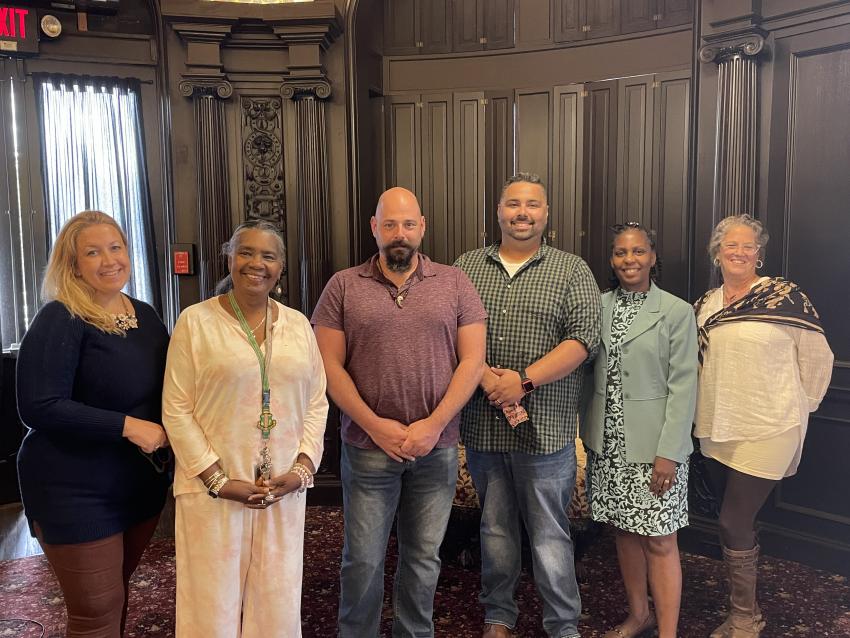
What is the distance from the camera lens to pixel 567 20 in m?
4.12

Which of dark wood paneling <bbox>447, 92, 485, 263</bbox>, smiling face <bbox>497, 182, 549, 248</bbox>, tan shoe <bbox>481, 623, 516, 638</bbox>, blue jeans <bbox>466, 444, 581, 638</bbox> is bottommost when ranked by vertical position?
tan shoe <bbox>481, 623, 516, 638</bbox>

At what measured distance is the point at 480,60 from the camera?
4340 millimetres

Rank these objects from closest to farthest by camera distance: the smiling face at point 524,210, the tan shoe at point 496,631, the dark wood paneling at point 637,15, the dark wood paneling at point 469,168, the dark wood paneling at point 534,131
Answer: the smiling face at point 524,210 < the tan shoe at point 496,631 < the dark wood paneling at point 637,15 < the dark wood paneling at point 534,131 < the dark wood paneling at point 469,168

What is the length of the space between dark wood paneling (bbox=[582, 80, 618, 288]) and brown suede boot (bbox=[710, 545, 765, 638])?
190cm

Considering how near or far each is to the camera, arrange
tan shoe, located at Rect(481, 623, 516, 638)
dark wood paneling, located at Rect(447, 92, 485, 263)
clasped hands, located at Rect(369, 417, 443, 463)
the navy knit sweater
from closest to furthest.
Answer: the navy knit sweater → clasped hands, located at Rect(369, 417, 443, 463) → tan shoe, located at Rect(481, 623, 516, 638) → dark wood paneling, located at Rect(447, 92, 485, 263)

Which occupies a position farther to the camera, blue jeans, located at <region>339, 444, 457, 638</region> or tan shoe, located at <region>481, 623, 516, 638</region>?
tan shoe, located at <region>481, 623, 516, 638</region>

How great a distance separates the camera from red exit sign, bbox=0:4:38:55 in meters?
4.10

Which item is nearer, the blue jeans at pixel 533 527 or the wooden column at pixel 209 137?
the blue jeans at pixel 533 527

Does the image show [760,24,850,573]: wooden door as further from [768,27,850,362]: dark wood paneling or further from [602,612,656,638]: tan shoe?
[602,612,656,638]: tan shoe

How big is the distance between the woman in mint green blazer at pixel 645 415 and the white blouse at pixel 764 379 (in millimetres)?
263

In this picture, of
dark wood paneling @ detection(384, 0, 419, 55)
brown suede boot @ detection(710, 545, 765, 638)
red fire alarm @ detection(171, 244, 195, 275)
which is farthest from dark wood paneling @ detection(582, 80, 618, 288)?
red fire alarm @ detection(171, 244, 195, 275)

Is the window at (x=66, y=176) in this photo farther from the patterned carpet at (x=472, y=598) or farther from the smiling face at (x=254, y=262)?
the smiling face at (x=254, y=262)

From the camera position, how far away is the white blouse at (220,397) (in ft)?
6.06

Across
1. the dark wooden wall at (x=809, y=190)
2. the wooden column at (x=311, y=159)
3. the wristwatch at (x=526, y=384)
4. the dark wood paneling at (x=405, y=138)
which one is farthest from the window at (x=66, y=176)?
the dark wooden wall at (x=809, y=190)
